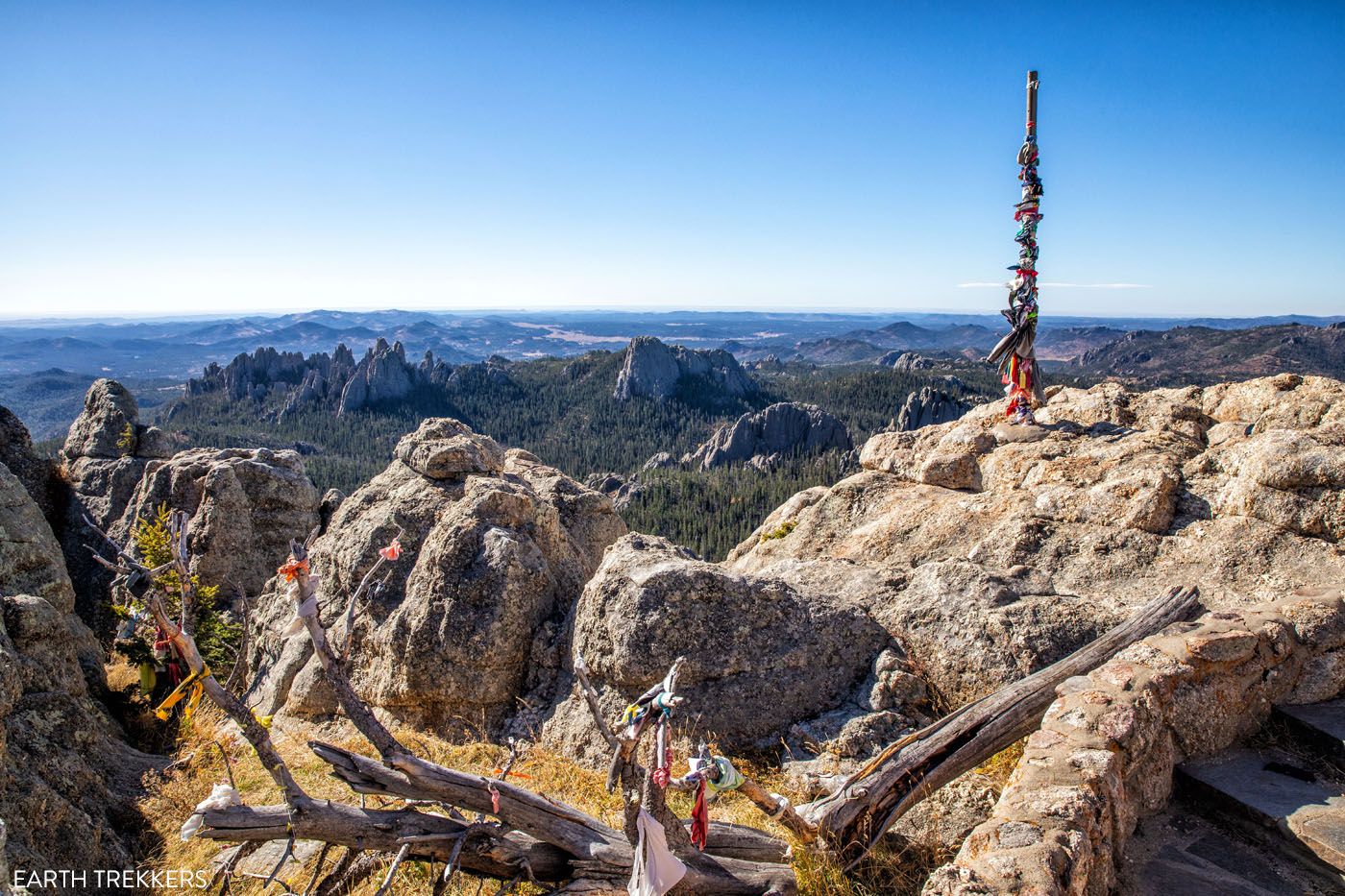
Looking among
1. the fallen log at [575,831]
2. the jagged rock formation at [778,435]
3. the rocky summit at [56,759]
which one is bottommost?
the jagged rock formation at [778,435]

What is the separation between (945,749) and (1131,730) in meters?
1.77

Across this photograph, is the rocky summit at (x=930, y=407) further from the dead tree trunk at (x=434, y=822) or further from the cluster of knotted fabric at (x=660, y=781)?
the cluster of knotted fabric at (x=660, y=781)

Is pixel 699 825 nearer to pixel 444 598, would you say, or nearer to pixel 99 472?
pixel 444 598

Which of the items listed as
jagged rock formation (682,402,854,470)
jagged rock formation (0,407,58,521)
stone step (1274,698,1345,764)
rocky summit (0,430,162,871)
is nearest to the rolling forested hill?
jagged rock formation (682,402,854,470)

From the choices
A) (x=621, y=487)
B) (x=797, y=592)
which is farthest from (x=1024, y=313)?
(x=621, y=487)

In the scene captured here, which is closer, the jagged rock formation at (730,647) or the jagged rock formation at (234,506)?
the jagged rock formation at (730,647)

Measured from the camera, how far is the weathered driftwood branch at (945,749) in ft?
23.0

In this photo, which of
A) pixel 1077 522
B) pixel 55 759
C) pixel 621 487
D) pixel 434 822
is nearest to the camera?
pixel 434 822

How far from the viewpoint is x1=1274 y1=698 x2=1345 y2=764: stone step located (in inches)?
293

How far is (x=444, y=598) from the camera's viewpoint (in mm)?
11531

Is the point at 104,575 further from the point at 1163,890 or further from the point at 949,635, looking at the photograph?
the point at 1163,890

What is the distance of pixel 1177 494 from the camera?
1044 cm

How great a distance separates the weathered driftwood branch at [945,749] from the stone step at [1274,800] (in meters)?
1.44

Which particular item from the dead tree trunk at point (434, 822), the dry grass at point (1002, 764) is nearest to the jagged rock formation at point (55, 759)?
the dead tree trunk at point (434, 822)
